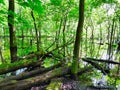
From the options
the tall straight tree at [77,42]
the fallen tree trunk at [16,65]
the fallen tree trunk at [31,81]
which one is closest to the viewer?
the fallen tree trunk at [31,81]

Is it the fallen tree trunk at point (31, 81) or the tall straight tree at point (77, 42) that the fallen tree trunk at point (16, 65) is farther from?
the tall straight tree at point (77, 42)

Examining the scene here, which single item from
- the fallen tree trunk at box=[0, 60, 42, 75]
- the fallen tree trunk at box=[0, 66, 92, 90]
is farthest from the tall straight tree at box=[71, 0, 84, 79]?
the fallen tree trunk at box=[0, 60, 42, 75]

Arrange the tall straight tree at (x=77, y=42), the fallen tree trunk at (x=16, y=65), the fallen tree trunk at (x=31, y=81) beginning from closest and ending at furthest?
the fallen tree trunk at (x=31, y=81) < the fallen tree trunk at (x=16, y=65) < the tall straight tree at (x=77, y=42)

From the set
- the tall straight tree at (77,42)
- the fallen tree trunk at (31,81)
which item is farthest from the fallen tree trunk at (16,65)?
the tall straight tree at (77,42)

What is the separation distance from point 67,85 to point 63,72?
79 cm

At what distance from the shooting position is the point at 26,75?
394 inches

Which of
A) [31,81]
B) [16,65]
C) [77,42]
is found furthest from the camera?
[77,42]

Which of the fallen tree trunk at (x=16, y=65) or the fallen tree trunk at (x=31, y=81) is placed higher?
the fallen tree trunk at (x=16, y=65)

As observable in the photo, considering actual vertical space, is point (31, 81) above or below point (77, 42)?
below

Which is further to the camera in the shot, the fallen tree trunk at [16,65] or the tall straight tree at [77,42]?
the tall straight tree at [77,42]

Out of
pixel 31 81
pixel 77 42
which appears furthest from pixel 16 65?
pixel 77 42

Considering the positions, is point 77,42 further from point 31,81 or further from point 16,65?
point 16,65

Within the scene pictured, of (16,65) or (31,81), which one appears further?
(16,65)

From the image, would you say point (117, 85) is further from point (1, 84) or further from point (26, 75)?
point (1, 84)
